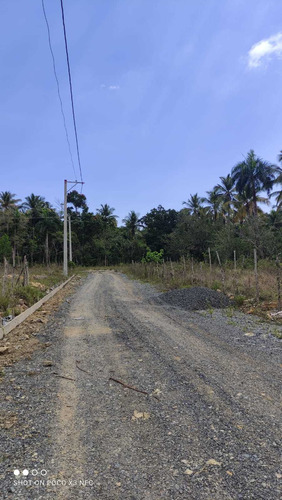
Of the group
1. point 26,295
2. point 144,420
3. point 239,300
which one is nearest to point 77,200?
point 26,295

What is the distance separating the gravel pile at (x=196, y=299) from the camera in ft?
33.0

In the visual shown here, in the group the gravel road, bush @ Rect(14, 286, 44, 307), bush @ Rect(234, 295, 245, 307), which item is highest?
bush @ Rect(14, 286, 44, 307)

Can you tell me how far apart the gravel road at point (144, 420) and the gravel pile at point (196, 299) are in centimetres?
411

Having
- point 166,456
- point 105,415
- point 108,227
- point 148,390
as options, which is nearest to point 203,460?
point 166,456

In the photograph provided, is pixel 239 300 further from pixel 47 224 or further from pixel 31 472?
pixel 47 224

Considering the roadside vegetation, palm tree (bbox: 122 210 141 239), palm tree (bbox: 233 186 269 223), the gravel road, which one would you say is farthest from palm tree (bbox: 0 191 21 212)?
the gravel road

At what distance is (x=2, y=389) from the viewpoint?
12.3 ft

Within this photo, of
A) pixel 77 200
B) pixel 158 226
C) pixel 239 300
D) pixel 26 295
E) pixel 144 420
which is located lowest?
pixel 144 420

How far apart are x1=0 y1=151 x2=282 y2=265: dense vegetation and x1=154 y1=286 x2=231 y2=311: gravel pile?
18139 millimetres

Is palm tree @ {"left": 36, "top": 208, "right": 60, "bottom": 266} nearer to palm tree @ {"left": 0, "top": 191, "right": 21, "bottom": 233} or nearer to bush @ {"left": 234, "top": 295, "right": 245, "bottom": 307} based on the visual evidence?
palm tree @ {"left": 0, "top": 191, "right": 21, "bottom": 233}

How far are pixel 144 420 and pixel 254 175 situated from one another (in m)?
35.0

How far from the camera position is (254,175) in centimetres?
3419

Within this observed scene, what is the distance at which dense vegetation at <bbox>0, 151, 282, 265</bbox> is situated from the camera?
33.0 metres

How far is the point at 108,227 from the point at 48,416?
1953 inches
